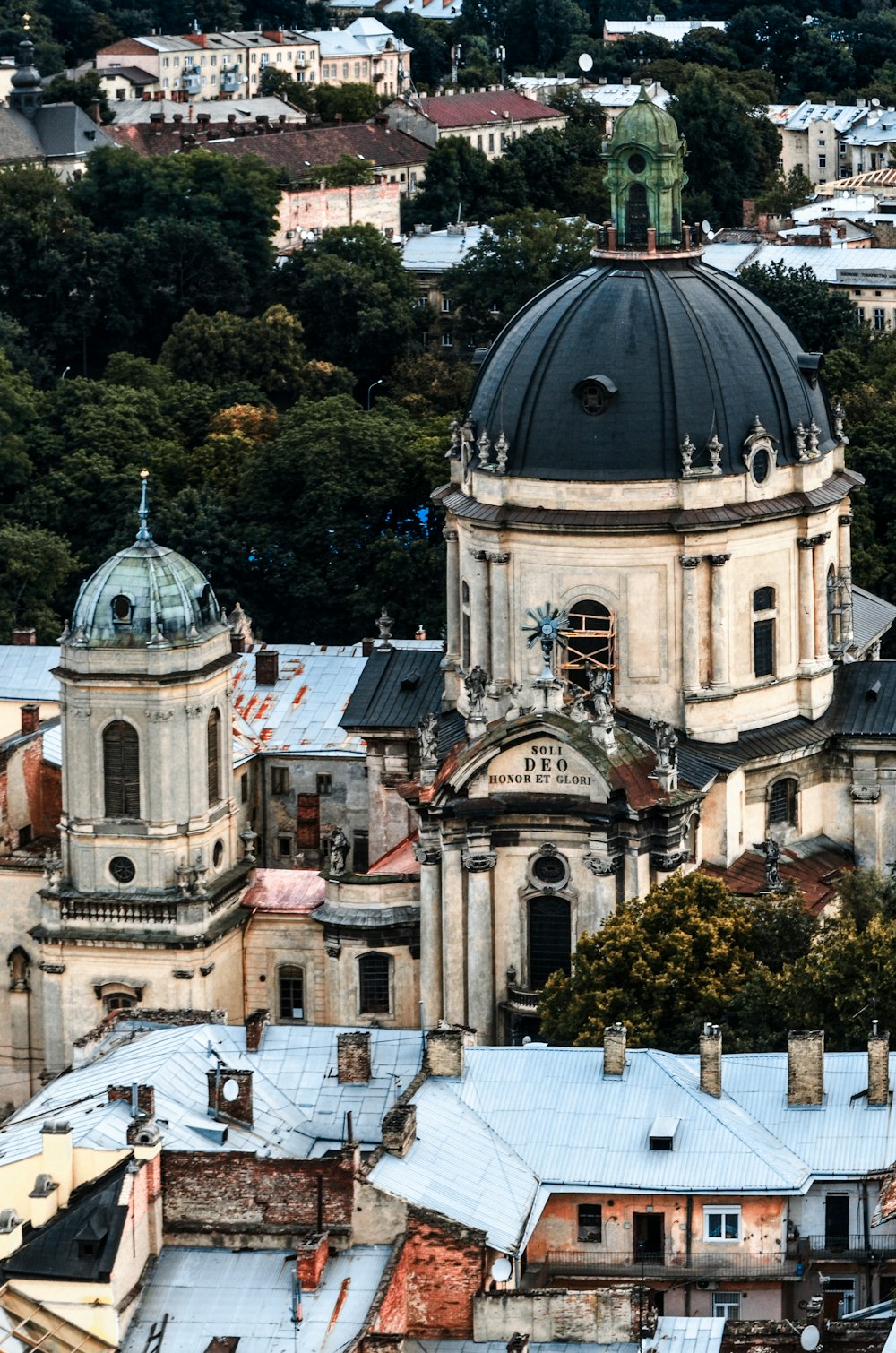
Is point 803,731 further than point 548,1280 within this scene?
Yes

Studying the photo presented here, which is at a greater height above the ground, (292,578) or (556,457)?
(556,457)

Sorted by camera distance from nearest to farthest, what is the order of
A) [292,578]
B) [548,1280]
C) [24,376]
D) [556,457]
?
[548,1280] → [556,457] → [292,578] → [24,376]

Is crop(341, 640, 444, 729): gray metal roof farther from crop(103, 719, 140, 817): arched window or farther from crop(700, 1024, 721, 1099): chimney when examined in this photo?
crop(700, 1024, 721, 1099): chimney

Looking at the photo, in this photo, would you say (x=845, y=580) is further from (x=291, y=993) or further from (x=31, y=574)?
(x=31, y=574)

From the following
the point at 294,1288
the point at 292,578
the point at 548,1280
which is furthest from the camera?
the point at 292,578

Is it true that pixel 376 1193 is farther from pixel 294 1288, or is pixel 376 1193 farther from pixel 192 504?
pixel 192 504

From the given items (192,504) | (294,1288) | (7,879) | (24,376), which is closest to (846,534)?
(7,879)
